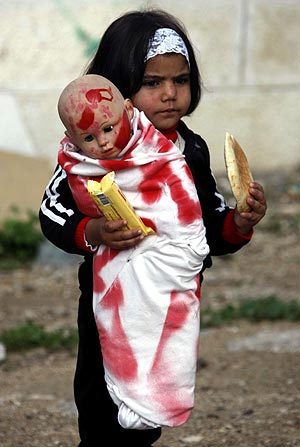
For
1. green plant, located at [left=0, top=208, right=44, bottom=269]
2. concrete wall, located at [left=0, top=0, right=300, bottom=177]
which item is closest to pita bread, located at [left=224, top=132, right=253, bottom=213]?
green plant, located at [left=0, top=208, right=44, bottom=269]

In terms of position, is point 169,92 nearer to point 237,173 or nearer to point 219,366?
point 237,173

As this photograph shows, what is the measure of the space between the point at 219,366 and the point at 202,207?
204cm

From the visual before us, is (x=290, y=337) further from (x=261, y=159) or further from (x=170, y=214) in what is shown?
(x=261, y=159)

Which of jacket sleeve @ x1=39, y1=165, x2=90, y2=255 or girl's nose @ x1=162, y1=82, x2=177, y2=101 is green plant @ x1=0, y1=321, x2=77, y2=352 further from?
girl's nose @ x1=162, y1=82, x2=177, y2=101

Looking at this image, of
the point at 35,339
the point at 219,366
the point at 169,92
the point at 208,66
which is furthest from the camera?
the point at 208,66

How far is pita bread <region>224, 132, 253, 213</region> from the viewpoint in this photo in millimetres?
3137

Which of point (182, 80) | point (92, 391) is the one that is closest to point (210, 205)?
point (182, 80)

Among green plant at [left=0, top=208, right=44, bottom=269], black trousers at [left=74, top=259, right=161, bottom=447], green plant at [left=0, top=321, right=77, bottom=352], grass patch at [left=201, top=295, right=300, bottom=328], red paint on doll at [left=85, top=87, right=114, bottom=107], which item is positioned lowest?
green plant at [left=0, top=208, right=44, bottom=269]

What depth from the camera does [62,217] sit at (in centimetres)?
326

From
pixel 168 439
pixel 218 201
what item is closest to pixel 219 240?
pixel 218 201

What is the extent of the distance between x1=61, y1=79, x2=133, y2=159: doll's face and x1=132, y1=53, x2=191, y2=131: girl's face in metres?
0.19

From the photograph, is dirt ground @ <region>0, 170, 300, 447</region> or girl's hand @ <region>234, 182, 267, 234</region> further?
dirt ground @ <region>0, 170, 300, 447</region>

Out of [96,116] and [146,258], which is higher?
[96,116]

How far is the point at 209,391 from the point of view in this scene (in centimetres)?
500
